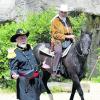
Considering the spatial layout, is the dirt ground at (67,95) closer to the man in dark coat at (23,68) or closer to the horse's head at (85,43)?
the horse's head at (85,43)

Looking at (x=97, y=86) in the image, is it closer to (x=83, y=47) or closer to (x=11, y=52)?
(x=83, y=47)

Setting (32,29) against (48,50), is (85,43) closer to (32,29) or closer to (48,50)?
(48,50)

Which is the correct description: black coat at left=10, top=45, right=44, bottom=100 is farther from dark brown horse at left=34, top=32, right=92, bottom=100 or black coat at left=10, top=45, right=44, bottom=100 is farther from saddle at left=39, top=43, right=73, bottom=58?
saddle at left=39, top=43, right=73, bottom=58

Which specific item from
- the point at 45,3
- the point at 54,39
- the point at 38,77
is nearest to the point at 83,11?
the point at 45,3

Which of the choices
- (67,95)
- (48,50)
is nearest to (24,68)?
(48,50)

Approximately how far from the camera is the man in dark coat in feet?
29.8

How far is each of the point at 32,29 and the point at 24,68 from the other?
766cm

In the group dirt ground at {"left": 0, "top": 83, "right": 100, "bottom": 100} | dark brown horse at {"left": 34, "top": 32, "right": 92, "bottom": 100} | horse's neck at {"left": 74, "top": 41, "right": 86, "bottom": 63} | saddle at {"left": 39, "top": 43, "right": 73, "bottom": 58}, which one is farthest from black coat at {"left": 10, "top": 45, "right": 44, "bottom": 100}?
dirt ground at {"left": 0, "top": 83, "right": 100, "bottom": 100}

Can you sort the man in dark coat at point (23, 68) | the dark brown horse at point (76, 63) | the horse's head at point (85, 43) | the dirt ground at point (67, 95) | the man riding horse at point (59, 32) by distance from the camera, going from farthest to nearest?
the dirt ground at point (67, 95) → the man riding horse at point (59, 32) → the dark brown horse at point (76, 63) → the horse's head at point (85, 43) → the man in dark coat at point (23, 68)

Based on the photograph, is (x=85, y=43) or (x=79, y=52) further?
(x=79, y=52)

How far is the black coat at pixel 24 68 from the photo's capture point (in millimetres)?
9094

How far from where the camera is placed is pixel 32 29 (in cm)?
1675

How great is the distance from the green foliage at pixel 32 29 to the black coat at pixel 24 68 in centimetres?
673

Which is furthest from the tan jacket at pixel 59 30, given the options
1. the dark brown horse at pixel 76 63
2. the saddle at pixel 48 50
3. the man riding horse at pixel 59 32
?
the dark brown horse at pixel 76 63
